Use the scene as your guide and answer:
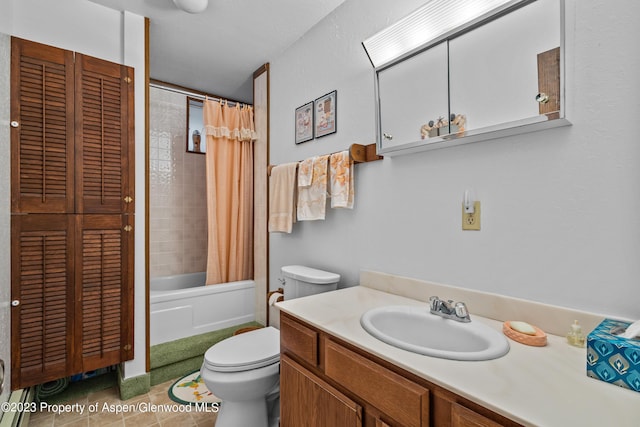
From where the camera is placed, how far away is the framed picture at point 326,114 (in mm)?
1916

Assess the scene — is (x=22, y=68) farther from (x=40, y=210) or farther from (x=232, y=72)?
(x=232, y=72)

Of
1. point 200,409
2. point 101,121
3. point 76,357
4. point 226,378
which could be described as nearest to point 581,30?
point 226,378

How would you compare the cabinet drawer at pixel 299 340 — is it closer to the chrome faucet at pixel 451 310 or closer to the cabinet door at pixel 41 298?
the chrome faucet at pixel 451 310

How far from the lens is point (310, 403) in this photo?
3.77ft

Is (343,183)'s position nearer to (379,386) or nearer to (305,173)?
(305,173)

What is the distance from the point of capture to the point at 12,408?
58.2 inches

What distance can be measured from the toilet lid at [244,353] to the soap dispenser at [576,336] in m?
1.24

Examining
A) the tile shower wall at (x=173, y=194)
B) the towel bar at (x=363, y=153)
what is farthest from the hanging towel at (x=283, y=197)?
the tile shower wall at (x=173, y=194)

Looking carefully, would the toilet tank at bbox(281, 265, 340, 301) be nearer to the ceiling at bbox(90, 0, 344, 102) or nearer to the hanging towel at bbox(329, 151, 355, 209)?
the hanging towel at bbox(329, 151, 355, 209)

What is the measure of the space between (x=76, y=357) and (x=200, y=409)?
0.79 m

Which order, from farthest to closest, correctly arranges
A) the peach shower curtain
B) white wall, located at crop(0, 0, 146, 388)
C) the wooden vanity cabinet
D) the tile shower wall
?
the tile shower wall < the peach shower curtain < white wall, located at crop(0, 0, 146, 388) < the wooden vanity cabinet

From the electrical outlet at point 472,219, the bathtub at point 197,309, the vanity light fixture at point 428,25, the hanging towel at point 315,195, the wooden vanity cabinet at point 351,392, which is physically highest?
the vanity light fixture at point 428,25

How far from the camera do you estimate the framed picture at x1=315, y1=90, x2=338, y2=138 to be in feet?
6.29

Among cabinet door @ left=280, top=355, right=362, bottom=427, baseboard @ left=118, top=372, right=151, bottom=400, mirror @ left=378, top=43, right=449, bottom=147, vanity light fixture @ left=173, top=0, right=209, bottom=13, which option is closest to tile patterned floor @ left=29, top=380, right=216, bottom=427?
baseboard @ left=118, top=372, right=151, bottom=400
